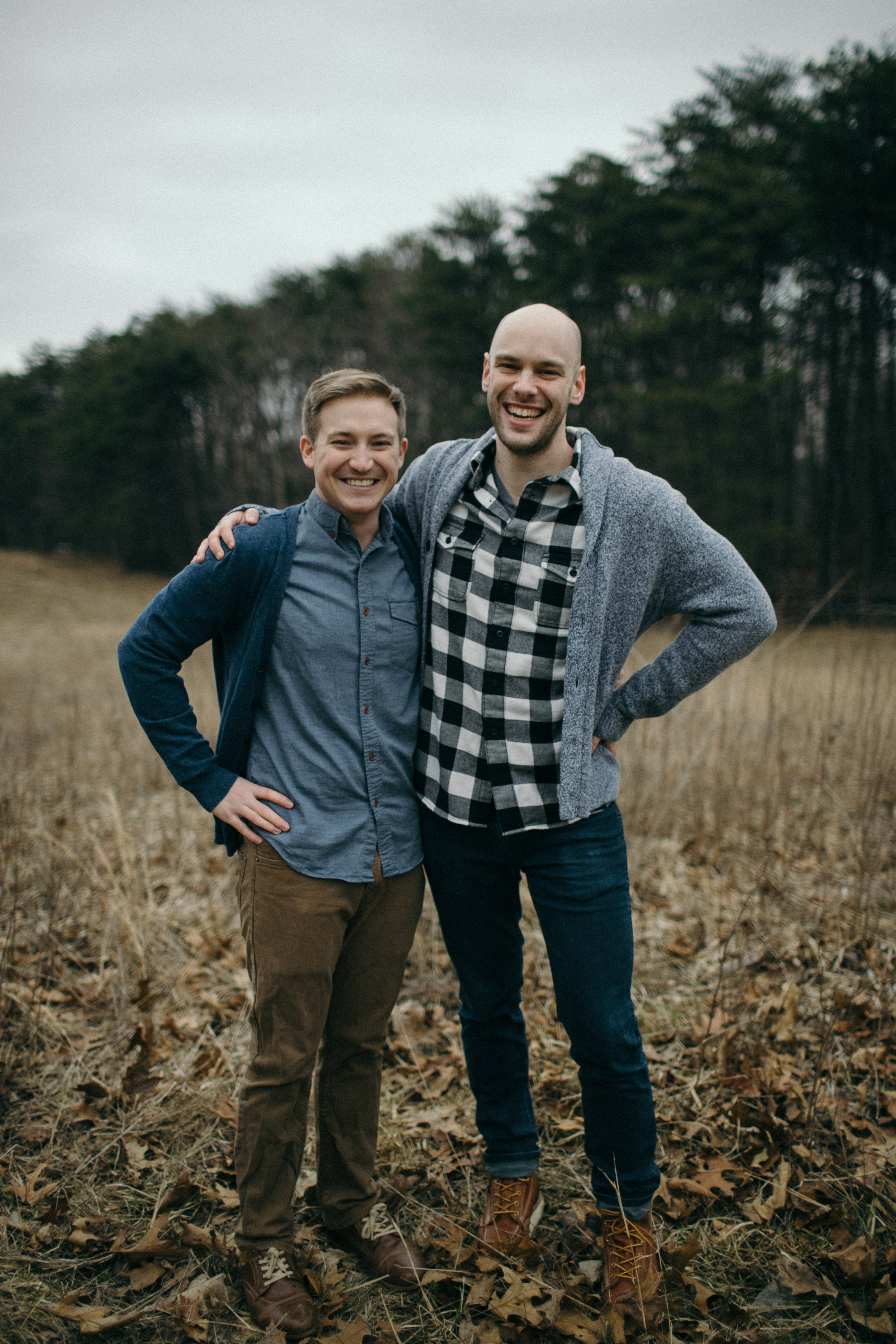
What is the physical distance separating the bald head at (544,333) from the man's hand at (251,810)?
1.28 m

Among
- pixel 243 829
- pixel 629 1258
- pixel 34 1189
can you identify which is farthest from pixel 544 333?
pixel 34 1189

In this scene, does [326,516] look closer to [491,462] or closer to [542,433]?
[491,462]

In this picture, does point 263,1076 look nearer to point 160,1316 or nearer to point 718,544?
point 160,1316

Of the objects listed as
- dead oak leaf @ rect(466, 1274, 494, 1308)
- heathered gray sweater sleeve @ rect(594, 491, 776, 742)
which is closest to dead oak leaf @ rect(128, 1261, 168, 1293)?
dead oak leaf @ rect(466, 1274, 494, 1308)

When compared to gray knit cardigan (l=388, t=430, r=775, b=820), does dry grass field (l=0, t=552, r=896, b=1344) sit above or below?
below

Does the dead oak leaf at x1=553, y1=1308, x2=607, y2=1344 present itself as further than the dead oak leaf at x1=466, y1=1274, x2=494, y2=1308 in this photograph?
No

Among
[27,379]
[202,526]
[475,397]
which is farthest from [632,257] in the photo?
[27,379]

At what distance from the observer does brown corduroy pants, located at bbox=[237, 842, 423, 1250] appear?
1973 millimetres

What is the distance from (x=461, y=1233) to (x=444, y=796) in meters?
1.32

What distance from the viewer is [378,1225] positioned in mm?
2410

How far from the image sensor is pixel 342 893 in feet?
6.61

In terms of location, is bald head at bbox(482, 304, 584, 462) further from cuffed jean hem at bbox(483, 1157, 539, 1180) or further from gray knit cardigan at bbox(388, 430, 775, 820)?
cuffed jean hem at bbox(483, 1157, 539, 1180)

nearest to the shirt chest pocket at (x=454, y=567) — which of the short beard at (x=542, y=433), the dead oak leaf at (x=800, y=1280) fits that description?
the short beard at (x=542, y=433)

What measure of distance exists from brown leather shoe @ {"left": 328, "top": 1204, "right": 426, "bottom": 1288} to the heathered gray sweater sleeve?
1552 mm
